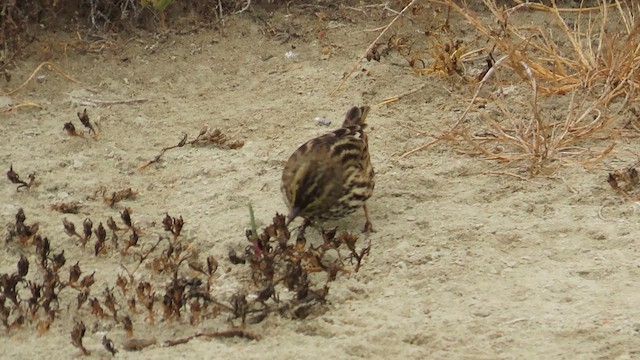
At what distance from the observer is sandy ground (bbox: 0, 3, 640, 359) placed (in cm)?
550

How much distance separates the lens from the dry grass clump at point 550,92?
747 cm

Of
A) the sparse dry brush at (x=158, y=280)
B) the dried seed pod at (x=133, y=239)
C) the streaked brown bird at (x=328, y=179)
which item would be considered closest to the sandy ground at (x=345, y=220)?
the sparse dry brush at (x=158, y=280)

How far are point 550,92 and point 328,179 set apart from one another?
7.65 ft

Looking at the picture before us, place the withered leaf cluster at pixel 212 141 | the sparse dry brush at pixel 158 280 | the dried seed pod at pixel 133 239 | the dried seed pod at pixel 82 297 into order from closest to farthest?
1. the sparse dry brush at pixel 158 280
2. the dried seed pod at pixel 82 297
3. the dried seed pod at pixel 133 239
4. the withered leaf cluster at pixel 212 141

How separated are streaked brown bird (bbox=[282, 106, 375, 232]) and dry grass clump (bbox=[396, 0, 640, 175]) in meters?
0.95

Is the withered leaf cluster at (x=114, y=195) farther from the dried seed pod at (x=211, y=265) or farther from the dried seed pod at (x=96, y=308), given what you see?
the dried seed pod at (x=96, y=308)

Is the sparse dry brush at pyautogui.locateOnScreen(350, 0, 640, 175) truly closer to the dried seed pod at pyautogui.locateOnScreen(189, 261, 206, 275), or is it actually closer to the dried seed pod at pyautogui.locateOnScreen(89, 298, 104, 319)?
the dried seed pod at pyautogui.locateOnScreen(189, 261, 206, 275)

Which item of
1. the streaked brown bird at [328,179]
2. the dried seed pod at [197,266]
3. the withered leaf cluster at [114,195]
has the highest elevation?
the streaked brown bird at [328,179]

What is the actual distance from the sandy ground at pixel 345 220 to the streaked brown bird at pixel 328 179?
0.27 m

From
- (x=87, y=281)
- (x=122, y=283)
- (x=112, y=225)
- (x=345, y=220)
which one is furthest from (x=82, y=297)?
(x=345, y=220)

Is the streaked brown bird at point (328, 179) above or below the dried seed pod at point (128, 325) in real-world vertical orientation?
above

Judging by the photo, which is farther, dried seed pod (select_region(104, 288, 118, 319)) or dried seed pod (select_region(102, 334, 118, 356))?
dried seed pod (select_region(104, 288, 118, 319))

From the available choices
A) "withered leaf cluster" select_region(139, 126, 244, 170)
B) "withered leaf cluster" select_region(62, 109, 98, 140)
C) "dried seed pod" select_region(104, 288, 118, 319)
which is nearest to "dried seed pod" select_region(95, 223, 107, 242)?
"dried seed pod" select_region(104, 288, 118, 319)

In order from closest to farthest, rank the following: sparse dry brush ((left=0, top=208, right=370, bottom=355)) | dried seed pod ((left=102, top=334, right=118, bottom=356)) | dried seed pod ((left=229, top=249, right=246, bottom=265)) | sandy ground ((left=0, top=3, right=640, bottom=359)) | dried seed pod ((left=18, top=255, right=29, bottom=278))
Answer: dried seed pod ((left=102, top=334, right=118, bottom=356)) → sandy ground ((left=0, top=3, right=640, bottom=359)) → sparse dry brush ((left=0, top=208, right=370, bottom=355)) → dried seed pod ((left=18, top=255, right=29, bottom=278)) → dried seed pod ((left=229, top=249, right=246, bottom=265))
